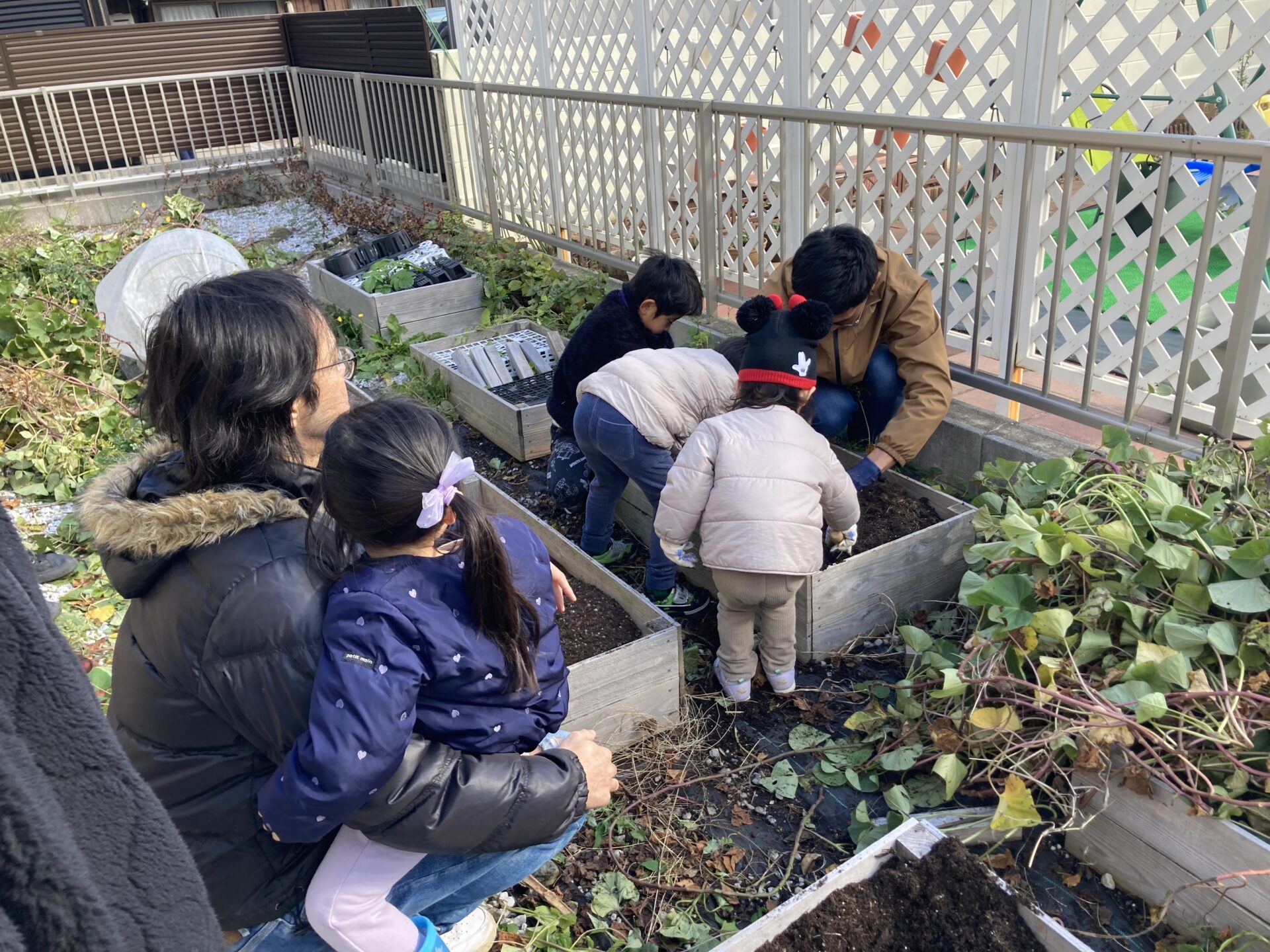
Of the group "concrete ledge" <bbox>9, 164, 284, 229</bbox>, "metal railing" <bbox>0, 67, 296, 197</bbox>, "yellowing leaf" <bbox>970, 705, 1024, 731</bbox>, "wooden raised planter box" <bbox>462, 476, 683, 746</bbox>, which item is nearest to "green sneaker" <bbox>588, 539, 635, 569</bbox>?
"wooden raised planter box" <bbox>462, 476, 683, 746</bbox>

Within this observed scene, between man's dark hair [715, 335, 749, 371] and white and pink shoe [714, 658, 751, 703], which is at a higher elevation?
man's dark hair [715, 335, 749, 371]

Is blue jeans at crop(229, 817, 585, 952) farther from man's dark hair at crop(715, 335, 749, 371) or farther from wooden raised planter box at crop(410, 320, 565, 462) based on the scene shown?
wooden raised planter box at crop(410, 320, 565, 462)

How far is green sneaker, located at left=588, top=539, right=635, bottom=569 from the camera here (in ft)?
12.0

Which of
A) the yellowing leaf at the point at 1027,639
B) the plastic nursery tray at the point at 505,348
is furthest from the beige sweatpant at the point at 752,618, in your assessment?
the plastic nursery tray at the point at 505,348

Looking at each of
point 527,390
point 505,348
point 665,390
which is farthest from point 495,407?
point 665,390

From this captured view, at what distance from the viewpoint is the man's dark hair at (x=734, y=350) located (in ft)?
11.4

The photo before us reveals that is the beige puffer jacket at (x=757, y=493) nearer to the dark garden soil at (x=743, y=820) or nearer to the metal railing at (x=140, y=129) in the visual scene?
the dark garden soil at (x=743, y=820)

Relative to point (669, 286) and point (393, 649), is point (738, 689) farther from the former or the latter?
point (393, 649)

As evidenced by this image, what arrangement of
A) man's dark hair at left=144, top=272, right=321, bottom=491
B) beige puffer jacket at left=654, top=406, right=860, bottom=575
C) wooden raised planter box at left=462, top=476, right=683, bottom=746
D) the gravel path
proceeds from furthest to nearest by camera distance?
the gravel path → beige puffer jacket at left=654, top=406, right=860, bottom=575 → wooden raised planter box at left=462, top=476, right=683, bottom=746 → man's dark hair at left=144, top=272, right=321, bottom=491

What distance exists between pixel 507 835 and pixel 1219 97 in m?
7.44

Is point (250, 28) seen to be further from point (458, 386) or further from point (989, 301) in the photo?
point (989, 301)

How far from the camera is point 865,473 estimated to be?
334 centimetres

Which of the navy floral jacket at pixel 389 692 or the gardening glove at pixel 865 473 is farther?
the gardening glove at pixel 865 473

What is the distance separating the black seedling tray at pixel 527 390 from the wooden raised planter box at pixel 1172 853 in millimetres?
3216
